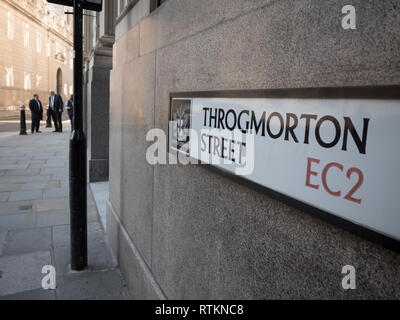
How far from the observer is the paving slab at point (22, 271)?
3283 millimetres

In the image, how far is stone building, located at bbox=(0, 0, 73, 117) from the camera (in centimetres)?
3158

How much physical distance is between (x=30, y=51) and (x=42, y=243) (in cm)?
3985

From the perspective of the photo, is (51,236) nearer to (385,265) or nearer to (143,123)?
(143,123)

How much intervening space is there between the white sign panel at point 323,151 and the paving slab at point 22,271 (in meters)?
2.66

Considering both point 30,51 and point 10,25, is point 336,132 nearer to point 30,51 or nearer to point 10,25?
point 10,25

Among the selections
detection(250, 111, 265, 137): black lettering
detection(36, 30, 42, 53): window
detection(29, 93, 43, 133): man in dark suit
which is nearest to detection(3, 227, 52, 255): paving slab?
detection(250, 111, 265, 137): black lettering

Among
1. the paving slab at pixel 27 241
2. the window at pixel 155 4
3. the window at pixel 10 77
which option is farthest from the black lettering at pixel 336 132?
the window at pixel 10 77

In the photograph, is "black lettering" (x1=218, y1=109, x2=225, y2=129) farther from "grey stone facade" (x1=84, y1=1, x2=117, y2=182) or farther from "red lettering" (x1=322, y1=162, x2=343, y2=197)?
"grey stone facade" (x1=84, y1=1, x2=117, y2=182)

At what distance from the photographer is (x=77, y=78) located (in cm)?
337

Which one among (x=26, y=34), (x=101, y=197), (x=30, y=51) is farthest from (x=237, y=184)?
(x=30, y=51)

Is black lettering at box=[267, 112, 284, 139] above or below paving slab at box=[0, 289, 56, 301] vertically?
above

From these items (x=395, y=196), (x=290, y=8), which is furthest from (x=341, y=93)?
(x=290, y=8)

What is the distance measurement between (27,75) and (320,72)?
41556mm

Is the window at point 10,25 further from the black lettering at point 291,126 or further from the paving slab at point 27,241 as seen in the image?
the black lettering at point 291,126
